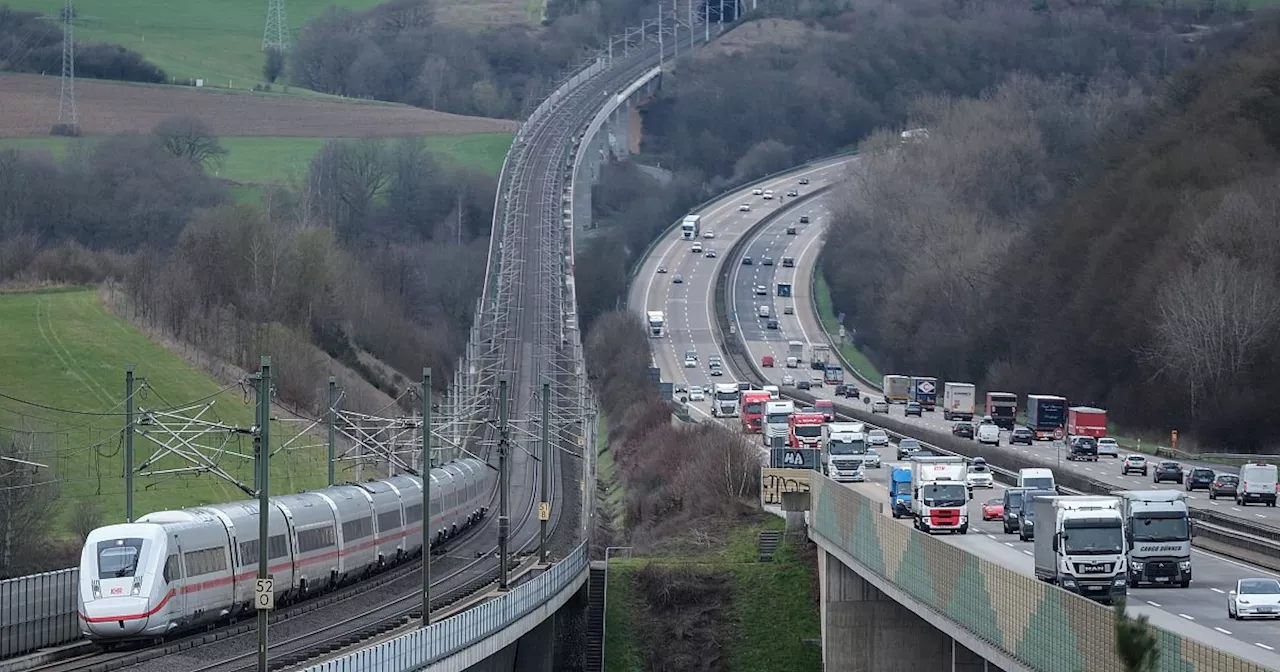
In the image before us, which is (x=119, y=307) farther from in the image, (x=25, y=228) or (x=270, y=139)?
(x=270, y=139)

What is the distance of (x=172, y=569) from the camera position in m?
43.7

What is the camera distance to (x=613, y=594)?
5994cm

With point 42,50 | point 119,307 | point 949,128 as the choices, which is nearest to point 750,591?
point 119,307

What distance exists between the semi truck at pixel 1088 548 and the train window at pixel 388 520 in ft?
83.9

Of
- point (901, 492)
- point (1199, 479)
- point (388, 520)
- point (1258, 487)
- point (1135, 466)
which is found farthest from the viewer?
point (1135, 466)

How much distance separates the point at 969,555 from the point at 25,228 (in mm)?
113466

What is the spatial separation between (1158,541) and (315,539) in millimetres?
22342

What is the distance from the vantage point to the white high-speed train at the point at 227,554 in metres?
42.4

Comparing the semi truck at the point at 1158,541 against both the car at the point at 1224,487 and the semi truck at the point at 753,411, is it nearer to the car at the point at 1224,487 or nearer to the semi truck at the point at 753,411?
the car at the point at 1224,487

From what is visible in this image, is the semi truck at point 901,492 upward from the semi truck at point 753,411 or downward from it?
upward

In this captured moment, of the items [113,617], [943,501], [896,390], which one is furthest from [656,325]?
[113,617]

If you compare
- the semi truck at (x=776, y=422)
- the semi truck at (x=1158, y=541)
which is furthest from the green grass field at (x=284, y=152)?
the semi truck at (x=1158, y=541)

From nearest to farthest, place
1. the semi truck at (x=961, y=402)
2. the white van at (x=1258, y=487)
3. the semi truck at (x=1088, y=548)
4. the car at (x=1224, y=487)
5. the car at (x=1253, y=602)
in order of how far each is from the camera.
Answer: the car at (x=1253, y=602)
the semi truck at (x=1088, y=548)
the white van at (x=1258, y=487)
the car at (x=1224, y=487)
the semi truck at (x=961, y=402)

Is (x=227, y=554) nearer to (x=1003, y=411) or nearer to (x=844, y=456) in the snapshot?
(x=844, y=456)
